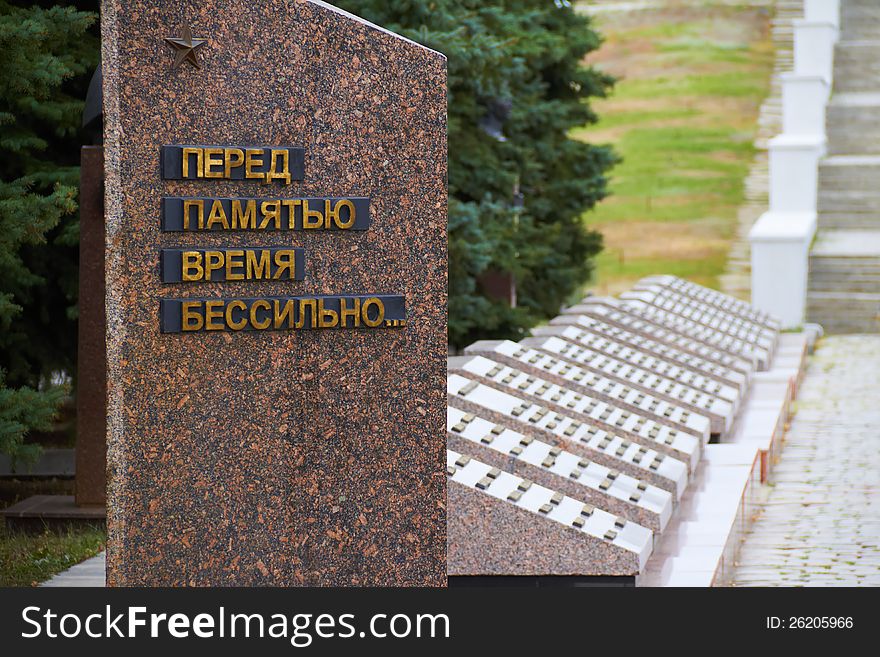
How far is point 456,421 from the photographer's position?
8.50m

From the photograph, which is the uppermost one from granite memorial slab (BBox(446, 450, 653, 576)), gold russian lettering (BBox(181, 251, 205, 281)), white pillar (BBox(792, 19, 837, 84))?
white pillar (BBox(792, 19, 837, 84))

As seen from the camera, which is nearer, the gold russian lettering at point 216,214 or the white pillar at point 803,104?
the gold russian lettering at point 216,214

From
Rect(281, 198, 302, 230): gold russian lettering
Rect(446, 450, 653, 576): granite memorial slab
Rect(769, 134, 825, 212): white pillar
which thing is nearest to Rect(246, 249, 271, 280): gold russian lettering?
Rect(281, 198, 302, 230): gold russian lettering

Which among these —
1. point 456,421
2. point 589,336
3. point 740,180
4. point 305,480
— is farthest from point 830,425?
point 740,180

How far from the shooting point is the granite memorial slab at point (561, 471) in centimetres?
791

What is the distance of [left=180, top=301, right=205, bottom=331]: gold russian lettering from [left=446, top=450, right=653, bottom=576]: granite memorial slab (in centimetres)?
209

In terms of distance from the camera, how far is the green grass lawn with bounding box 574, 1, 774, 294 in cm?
2486

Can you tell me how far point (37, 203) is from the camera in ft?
25.8

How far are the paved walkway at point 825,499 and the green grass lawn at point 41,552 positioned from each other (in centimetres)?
343

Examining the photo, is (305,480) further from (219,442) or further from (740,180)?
(740,180)

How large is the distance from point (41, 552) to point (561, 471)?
276 cm

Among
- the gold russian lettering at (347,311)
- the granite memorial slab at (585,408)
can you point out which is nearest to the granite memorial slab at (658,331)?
the granite memorial slab at (585,408)

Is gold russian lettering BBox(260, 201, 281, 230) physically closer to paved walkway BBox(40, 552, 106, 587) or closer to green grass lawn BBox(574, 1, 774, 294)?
paved walkway BBox(40, 552, 106, 587)

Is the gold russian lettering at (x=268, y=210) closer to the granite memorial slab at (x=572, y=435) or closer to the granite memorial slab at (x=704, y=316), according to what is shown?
the granite memorial slab at (x=572, y=435)
